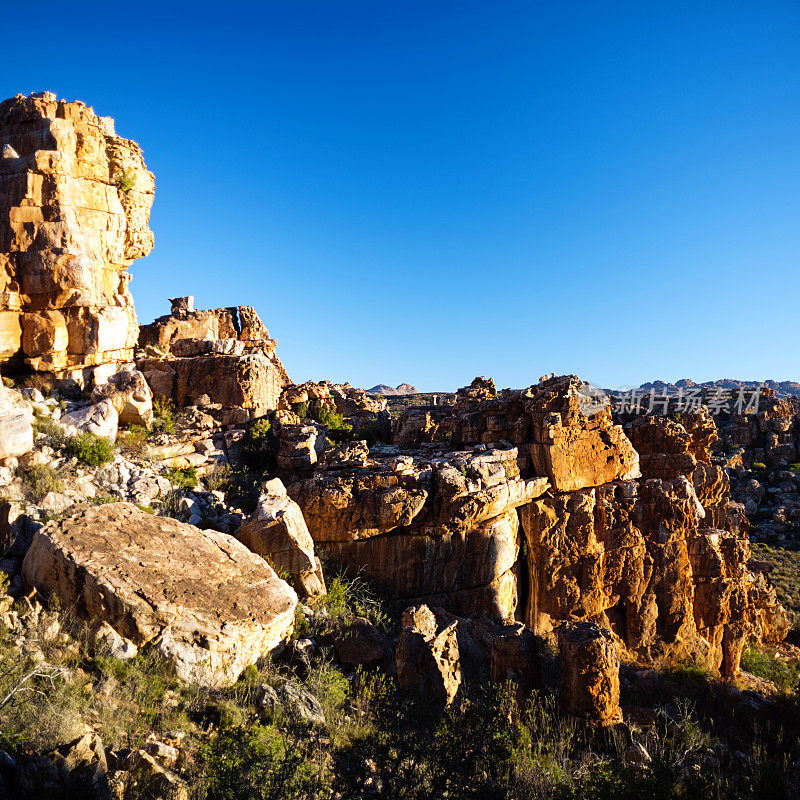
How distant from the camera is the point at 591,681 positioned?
9336 millimetres

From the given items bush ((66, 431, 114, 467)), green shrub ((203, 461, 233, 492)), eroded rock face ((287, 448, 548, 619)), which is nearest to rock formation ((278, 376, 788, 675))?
eroded rock face ((287, 448, 548, 619))

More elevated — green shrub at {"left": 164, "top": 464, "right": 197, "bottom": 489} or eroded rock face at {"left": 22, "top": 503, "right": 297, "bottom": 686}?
green shrub at {"left": 164, "top": 464, "right": 197, "bottom": 489}

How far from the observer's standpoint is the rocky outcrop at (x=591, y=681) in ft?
30.5

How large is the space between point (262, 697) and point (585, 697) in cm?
554

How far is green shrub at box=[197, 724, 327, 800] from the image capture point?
5.70 meters

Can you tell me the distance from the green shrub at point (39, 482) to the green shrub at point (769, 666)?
72.1ft

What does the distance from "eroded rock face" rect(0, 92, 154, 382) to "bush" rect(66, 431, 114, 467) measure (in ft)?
12.7

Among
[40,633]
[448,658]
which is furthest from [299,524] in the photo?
[40,633]

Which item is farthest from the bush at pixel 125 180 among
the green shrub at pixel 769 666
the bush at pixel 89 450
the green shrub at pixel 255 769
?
the green shrub at pixel 769 666

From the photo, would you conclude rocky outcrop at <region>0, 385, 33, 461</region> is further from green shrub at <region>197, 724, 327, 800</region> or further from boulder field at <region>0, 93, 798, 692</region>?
green shrub at <region>197, 724, 327, 800</region>

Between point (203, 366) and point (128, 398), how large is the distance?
3.17m

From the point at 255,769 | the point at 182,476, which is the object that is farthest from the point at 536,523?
the point at 255,769

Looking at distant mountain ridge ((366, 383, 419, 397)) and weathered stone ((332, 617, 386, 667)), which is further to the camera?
distant mountain ridge ((366, 383, 419, 397))

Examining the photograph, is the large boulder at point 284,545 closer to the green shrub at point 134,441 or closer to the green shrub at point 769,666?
the green shrub at point 134,441
